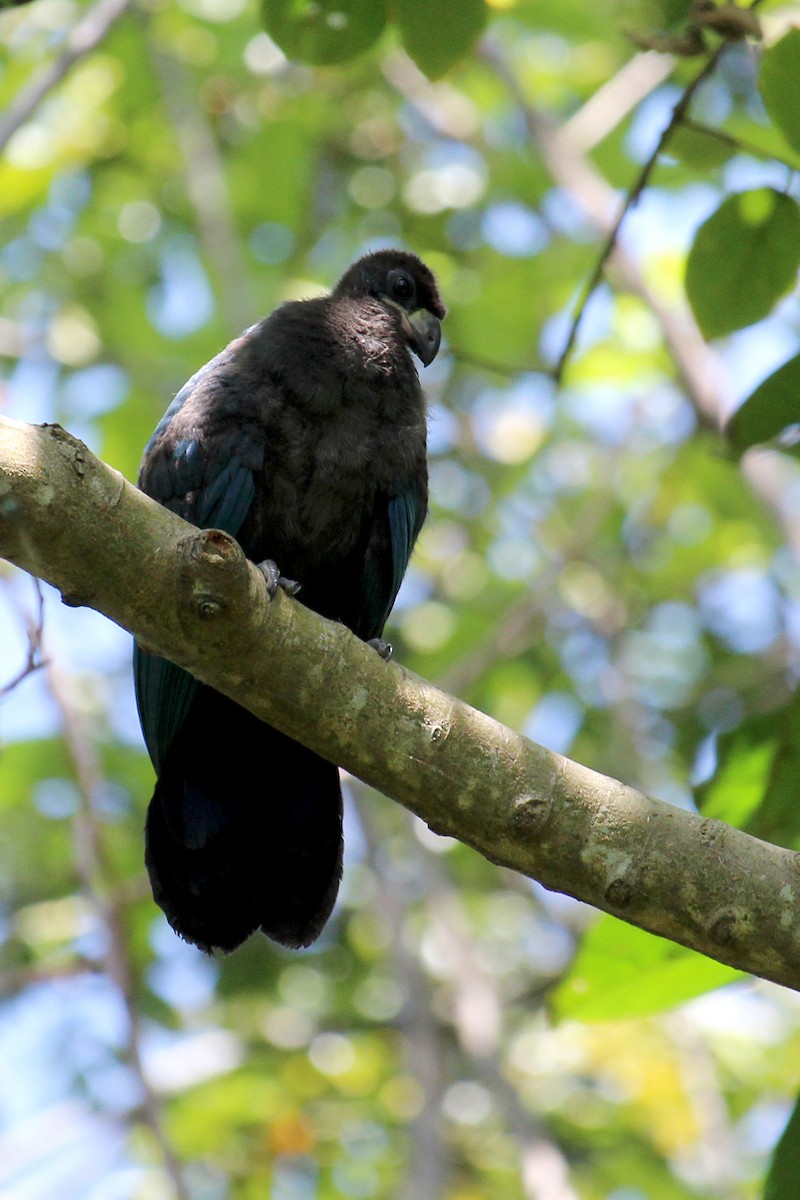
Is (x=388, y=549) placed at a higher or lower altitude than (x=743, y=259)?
lower

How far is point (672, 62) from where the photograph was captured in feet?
18.9

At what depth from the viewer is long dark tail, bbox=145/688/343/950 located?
3.35 m

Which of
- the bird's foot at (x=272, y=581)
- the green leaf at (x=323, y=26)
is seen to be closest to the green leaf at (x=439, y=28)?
the green leaf at (x=323, y=26)

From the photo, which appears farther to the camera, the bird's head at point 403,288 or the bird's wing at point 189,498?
the bird's head at point 403,288

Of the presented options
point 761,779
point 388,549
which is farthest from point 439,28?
point 761,779

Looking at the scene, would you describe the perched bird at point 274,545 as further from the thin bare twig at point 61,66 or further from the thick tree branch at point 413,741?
the thin bare twig at point 61,66

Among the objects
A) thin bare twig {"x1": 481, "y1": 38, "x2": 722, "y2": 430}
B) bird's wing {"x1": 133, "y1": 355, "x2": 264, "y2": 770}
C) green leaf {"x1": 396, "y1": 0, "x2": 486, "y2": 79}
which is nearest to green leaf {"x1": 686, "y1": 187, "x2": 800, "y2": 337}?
green leaf {"x1": 396, "y1": 0, "x2": 486, "y2": 79}

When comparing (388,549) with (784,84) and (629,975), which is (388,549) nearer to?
(629,975)

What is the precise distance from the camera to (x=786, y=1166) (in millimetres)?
2824

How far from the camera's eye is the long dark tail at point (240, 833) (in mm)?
3354

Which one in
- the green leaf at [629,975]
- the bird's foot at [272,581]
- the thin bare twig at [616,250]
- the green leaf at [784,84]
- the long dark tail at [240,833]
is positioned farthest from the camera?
the thin bare twig at [616,250]

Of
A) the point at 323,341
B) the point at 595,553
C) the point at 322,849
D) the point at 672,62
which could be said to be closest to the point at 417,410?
the point at 323,341

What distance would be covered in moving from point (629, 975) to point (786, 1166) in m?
0.52

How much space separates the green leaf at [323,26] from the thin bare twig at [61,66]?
1227 millimetres
